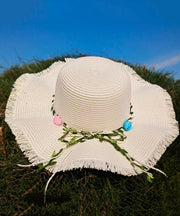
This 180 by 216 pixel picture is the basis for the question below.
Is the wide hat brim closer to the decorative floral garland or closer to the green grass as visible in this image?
Answer: the decorative floral garland

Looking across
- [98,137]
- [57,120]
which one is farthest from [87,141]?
[57,120]

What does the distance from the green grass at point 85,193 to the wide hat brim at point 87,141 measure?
1.05 feet

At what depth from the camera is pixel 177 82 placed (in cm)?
392

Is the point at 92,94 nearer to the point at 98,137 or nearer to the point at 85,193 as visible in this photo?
the point at 98,137

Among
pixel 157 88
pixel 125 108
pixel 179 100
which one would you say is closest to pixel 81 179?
pixel 125 108

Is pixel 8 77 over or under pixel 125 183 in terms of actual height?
over

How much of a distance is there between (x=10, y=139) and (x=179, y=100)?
8.38 feet

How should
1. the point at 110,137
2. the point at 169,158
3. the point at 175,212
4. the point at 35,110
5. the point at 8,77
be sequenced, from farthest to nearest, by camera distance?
1. the point at 8,77
2. the point at 169,158
3. the point at 35,110
4. the point at 110,137
5. the point at 175,212

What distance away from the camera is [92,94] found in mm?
1665

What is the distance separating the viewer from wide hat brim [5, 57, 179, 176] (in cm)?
163

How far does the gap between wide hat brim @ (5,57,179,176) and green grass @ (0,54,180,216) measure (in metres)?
0.32

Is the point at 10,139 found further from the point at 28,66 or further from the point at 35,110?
the point at 28,66

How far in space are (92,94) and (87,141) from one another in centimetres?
45

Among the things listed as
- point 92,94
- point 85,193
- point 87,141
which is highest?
point 92,94
